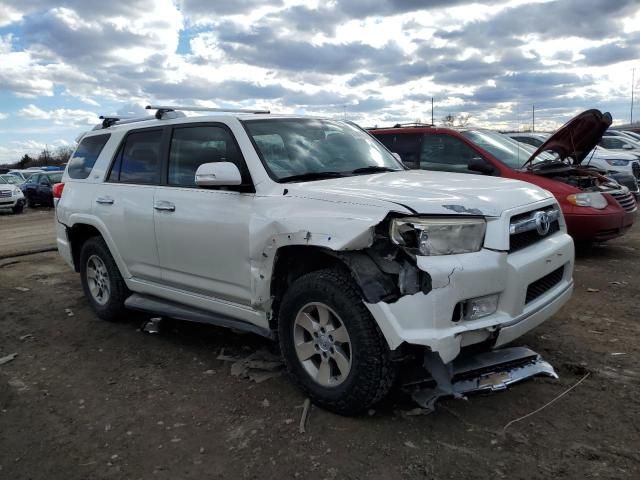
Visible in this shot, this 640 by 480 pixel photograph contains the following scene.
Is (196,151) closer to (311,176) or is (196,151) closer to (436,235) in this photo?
(311,176)

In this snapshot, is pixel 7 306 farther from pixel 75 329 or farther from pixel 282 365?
pixel 282 365

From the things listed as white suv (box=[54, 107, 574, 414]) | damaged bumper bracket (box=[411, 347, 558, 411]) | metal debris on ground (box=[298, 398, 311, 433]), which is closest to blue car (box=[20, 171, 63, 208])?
white suv (box=[54, 107, 574, 414])

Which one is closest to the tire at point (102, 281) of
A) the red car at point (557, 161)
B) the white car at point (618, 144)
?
the red car at point (557, 161)

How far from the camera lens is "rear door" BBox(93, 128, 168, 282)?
4.63 metres

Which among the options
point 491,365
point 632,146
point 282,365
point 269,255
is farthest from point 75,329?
point 632,146

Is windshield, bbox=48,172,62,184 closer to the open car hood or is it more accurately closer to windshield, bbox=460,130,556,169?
windshield, bbox=460,130,556,169

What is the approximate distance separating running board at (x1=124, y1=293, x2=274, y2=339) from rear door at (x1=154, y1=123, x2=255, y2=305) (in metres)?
0.17

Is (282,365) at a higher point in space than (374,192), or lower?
lower

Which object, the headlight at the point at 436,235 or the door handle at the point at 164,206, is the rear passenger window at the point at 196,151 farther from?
the headlight at the point at 436,235

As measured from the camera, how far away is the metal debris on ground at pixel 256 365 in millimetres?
4004

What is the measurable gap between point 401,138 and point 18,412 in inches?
249

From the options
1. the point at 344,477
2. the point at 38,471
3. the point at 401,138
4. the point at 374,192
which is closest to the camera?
the point at 344,477

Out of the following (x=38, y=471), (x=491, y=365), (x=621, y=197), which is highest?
(x=621, y=197)

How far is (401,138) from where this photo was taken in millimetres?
8406
